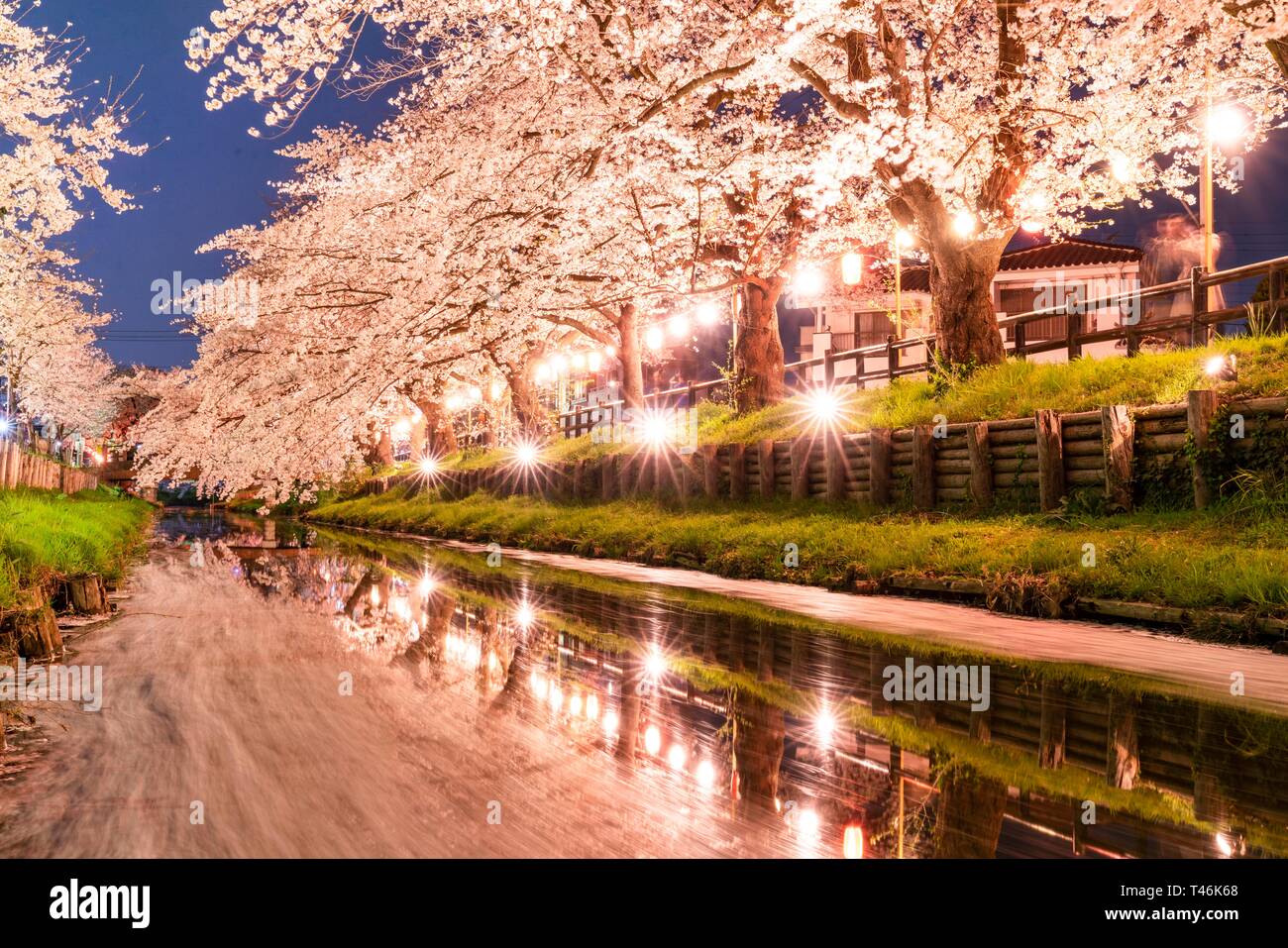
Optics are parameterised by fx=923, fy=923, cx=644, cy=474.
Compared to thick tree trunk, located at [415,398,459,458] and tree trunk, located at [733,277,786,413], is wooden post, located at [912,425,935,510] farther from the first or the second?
thick tree trunk, located at [415,398,459,458]

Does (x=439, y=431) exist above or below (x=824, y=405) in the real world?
above

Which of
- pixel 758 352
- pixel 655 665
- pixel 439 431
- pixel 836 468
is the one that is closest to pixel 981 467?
pixel 836 468

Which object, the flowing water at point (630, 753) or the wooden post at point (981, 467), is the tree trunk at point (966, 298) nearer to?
the wooden post at point (981, 467)

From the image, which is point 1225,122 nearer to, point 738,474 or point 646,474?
point 738,474

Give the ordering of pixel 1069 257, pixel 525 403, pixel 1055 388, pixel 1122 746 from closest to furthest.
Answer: pixel 1122 746, pixel 1055 388, pixel 525 403, pixel 1069 257

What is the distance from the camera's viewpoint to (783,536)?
15.3 m

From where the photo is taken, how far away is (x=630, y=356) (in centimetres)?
2883

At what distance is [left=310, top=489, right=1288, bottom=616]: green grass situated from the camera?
9180mm

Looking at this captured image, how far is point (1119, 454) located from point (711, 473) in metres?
10.0

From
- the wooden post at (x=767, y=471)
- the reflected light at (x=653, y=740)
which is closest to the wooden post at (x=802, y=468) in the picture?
the wooden post at (x=767, y=471)

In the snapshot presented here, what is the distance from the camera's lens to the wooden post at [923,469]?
14.8m
